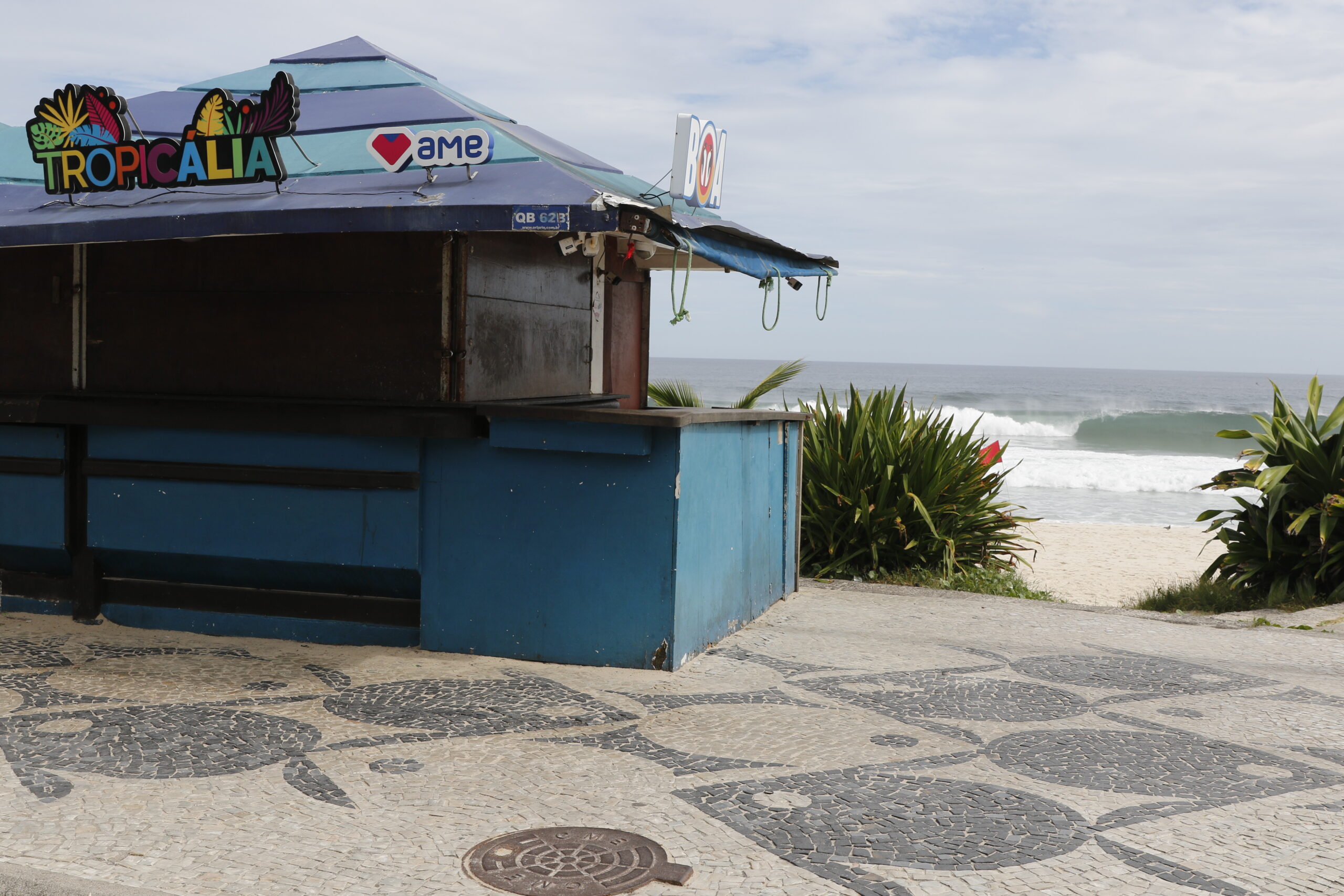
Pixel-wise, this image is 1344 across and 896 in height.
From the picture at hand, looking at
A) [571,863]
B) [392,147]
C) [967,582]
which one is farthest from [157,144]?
[967,582]

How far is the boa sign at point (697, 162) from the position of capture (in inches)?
209

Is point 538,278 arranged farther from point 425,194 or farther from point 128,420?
point 128,420

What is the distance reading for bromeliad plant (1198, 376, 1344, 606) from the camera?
8.37m

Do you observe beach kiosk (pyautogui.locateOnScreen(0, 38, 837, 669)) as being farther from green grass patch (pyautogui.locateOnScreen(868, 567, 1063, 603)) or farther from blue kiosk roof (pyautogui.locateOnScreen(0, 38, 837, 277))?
green grass patch (pyautogui.locateOnScreen(868, 567, 1063, 603))

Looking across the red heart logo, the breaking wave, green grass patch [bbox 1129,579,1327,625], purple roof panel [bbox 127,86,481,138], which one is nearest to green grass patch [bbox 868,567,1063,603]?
green grass patch [bbox 1129,579,1327,625]

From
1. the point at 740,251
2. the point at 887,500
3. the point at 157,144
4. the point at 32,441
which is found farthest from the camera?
the point at 887,500

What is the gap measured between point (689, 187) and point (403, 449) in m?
1.91

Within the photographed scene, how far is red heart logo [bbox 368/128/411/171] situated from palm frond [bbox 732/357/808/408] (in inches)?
195

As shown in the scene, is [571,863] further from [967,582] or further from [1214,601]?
[1214,601]

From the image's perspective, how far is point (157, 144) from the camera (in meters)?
5.38

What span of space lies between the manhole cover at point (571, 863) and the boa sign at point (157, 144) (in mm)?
3298

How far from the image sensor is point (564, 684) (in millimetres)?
5082

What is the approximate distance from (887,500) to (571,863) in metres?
6.26

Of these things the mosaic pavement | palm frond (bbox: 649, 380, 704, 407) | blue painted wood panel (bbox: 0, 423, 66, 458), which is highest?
palm frond (bbox: 649, 380, 704, 407)
